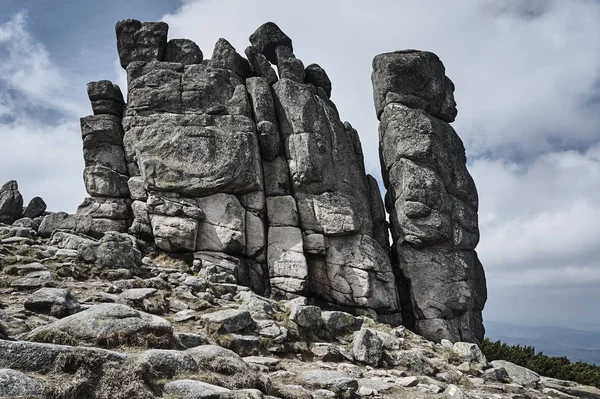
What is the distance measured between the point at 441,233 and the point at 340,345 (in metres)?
22.5

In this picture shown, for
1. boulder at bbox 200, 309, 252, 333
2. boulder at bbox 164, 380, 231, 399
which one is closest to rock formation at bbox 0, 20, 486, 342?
boulder at bbox 200, 309, 252, 333

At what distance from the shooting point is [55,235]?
31.6m

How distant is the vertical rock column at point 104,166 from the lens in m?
38.9

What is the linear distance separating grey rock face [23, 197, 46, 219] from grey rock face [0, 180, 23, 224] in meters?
0.84

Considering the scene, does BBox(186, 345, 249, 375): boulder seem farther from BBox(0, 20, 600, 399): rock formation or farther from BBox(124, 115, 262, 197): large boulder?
BBox(124, 115, 262, 197): large boulder

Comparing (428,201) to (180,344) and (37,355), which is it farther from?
(37,355)

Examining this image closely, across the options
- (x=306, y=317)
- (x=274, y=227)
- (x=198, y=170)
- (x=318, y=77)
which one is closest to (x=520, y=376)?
(x=306, y=317)

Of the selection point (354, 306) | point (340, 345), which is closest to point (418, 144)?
point (354, 306)

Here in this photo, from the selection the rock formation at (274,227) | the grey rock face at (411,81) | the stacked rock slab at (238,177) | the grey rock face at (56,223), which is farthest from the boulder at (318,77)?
the grey rock face at (56,223)

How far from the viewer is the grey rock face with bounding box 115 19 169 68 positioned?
46.3 metres

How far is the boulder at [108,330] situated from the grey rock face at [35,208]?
3414 cm

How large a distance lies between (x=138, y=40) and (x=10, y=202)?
19801 mm

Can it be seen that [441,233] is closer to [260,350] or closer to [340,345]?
[340,345]

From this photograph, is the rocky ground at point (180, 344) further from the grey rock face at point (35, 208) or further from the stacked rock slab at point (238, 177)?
the grey rock face at point (35, 208)
